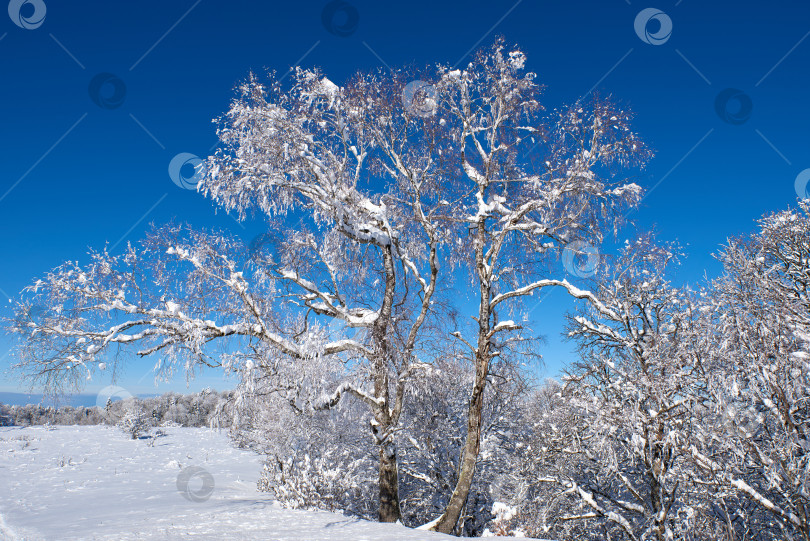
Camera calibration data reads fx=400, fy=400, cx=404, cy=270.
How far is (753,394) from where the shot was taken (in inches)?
237

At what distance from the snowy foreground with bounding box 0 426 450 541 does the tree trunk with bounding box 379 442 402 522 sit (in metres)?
0.98

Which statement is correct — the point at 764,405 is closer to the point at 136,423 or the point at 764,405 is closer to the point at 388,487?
the point at 388,487

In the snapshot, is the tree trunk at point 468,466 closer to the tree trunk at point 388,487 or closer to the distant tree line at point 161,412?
the tree trunk at point 388,487

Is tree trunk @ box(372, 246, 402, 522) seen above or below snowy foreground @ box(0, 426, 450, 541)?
above

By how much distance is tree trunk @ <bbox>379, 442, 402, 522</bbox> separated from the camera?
773cm

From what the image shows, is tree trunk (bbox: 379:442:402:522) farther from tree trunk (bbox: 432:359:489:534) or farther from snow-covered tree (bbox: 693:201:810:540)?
snow-covered tree (bbox: 693:201:810:540)

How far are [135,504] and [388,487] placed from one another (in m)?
9.03

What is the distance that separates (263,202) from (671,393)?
8.82 m

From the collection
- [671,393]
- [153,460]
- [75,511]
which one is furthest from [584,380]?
[153,460]

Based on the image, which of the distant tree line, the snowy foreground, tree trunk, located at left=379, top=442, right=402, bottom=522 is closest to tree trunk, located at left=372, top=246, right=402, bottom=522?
tree trunk, located at left=379, top=442, right=402, bottom=522

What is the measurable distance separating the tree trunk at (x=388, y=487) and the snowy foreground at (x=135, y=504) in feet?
3.21

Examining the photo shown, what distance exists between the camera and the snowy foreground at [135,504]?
6121 mm

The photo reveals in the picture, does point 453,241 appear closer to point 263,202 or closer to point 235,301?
point 263,202

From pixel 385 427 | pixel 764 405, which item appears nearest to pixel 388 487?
pixel 385 427
